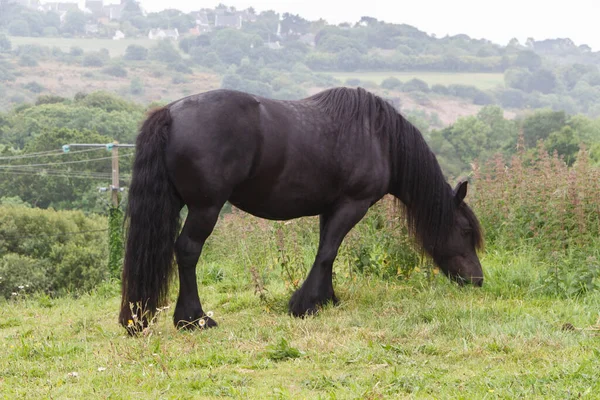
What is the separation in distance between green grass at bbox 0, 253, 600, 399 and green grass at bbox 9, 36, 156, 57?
168 m

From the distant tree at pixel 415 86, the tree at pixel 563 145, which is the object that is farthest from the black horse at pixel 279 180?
the distant tree at pixel 415 86

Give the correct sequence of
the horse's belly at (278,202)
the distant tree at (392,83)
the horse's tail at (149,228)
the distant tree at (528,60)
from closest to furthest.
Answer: the horse's tail at (149,228), the horse's belly at (278,202), the distant tree at (392,83), the distant tree at (528,60)

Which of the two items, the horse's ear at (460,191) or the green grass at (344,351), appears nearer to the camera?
the green grass at (344,351)

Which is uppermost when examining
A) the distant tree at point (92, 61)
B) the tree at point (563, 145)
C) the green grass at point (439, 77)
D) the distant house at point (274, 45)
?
the tree at point (563, 145)

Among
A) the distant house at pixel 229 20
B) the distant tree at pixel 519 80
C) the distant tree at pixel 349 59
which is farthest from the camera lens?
the distant house at pixel 229 20

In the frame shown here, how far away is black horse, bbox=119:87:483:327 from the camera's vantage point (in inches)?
238

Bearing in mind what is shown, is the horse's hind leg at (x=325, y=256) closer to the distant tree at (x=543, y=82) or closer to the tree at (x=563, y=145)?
the tree at (x=563, y=145)

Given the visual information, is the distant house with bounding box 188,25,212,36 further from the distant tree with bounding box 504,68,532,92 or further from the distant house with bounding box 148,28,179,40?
the distant tree with bounding box 504,68,532,92

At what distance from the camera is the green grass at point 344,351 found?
436 cm

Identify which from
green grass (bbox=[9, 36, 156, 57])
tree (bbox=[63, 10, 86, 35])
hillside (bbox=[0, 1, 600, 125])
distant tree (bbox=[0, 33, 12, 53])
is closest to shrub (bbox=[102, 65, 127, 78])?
hillside (bbox=[0, 1, 600, 125])

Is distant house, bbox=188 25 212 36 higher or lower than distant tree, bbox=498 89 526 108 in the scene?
higher

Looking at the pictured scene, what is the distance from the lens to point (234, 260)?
1060 cm

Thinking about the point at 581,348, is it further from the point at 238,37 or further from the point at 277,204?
the point at 238,37

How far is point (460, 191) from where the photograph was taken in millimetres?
7664
